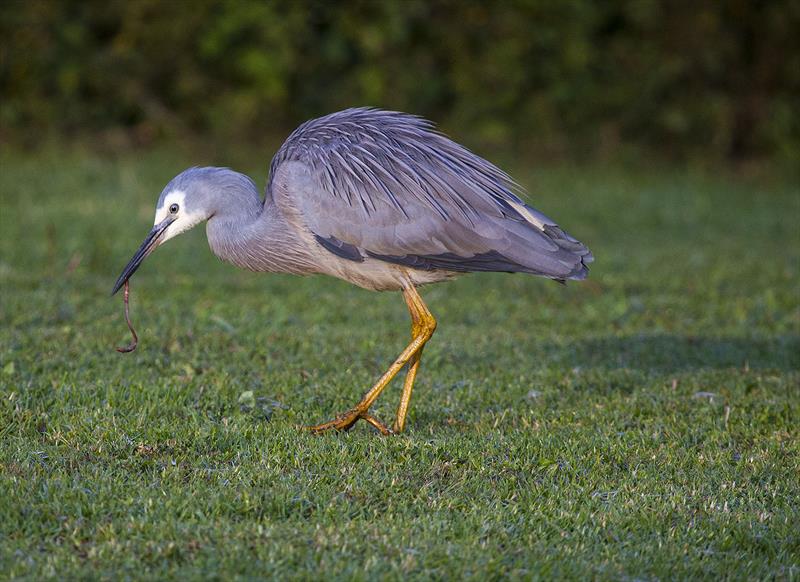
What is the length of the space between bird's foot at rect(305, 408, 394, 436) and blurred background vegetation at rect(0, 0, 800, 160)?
38.2 ft

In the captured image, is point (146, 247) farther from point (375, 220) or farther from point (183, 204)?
point (375, 220)

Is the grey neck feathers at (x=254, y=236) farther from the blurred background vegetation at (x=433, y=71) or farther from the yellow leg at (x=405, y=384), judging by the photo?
the blurred background vegetation at (x=433, y=71)

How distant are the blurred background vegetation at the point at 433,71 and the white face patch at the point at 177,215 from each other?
429 inches

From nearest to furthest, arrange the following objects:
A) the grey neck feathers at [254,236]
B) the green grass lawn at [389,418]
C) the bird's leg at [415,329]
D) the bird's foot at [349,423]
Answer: the green grass lawn at [389,418] < the bird's foot at [349,423] < the bird's leg at [415,329] < the grey neck feathers at [254,236]

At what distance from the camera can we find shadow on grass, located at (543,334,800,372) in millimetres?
7324

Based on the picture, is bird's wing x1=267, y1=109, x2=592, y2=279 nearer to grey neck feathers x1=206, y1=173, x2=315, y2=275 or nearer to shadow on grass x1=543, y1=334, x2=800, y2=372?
grey neck feathers x1=206, y1=173, x2=315, y2=275

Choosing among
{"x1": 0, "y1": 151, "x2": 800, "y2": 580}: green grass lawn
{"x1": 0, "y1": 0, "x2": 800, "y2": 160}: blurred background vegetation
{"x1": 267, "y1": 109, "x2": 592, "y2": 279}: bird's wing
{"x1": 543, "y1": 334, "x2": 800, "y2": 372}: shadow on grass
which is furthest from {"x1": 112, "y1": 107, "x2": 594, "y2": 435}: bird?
{"x1": 0, "y1": 0, "x2": 800, "y2": 160}: blurred background vegetation

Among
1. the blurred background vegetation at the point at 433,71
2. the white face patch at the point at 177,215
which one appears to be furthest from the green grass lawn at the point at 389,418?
the blurred background vegetation at the point at 433,71

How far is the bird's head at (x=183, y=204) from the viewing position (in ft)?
20.0

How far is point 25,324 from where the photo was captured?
752cm

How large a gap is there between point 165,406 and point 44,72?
12.0m

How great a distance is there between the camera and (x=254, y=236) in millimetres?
6035

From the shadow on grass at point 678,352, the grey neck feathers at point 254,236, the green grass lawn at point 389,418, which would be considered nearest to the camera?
the green grass lawn at point 389,418

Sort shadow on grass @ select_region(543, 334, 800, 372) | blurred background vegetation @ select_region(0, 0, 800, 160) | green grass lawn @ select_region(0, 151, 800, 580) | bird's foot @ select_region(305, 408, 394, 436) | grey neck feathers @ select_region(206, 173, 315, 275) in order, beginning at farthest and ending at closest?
blurred background vegetation @ select_region(0, 0, 800, 160), shadow on grass @ select_region(543, 334, 800, 372), grey neck feathers @ select_region(206, 173, 315, 275), bird's foot @ select_region(305, 408, 394, 436), green grass lawn @ select_region(0, 151, 800, 580)
